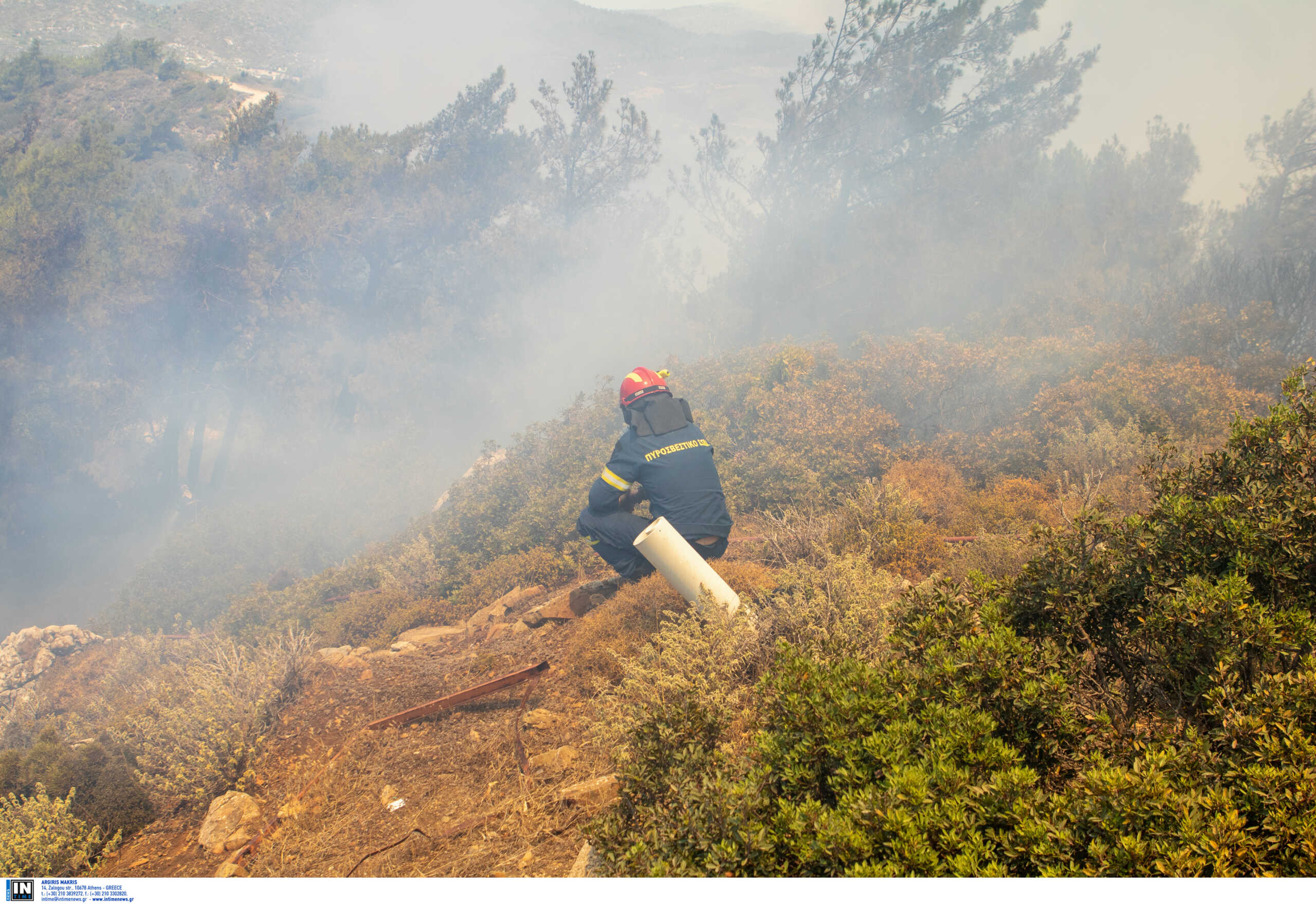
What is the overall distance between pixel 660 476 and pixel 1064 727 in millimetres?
3475

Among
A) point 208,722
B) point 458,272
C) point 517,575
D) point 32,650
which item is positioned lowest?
point 32,650

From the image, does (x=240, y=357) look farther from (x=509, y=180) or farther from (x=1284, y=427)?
(x=1284, y=427)

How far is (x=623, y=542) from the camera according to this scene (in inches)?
222

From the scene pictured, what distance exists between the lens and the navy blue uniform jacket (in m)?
5.31

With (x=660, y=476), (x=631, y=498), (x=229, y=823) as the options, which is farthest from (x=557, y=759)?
(x=631, y=498)

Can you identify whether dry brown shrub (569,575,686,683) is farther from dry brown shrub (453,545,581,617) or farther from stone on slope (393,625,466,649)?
dry brown shrub (453,545,581,617)

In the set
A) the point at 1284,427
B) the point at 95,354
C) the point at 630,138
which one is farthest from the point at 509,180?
the point at 1284,427

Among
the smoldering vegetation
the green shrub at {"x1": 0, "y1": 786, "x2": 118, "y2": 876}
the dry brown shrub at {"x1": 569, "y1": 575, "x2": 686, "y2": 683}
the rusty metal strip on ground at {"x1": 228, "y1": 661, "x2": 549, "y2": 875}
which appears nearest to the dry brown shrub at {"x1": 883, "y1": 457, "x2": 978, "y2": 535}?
the dry brown shrub at {"x1": 569, "y1": 575, "x2": 686, "y2": 683}

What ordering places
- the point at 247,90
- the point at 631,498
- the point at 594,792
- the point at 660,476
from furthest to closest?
the point at 247,90, the point at 631,498, the point at 660,476, the point at 594,792

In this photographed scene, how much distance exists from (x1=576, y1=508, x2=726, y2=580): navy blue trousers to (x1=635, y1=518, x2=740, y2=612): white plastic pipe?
963 millimetres

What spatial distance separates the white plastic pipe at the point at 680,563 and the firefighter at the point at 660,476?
0.81m

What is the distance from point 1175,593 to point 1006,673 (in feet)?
2.59

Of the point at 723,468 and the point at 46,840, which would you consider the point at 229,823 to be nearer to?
the point at 46,840

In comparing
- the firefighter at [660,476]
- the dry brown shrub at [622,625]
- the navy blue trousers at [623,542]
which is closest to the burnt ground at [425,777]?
the dry brown shrub at [622,625]
